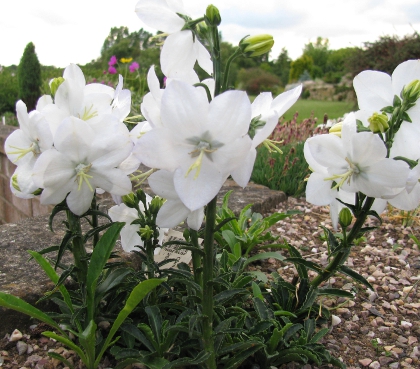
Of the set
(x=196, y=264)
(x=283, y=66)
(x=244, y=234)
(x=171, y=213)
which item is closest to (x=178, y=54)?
(x=171, y=213)

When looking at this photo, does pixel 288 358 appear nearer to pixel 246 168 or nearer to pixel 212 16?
pixel 246 168

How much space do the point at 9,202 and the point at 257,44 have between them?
484 centimetres

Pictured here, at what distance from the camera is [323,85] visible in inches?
926

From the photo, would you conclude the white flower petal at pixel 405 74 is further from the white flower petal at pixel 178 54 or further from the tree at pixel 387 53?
the tree at pixel 387 53

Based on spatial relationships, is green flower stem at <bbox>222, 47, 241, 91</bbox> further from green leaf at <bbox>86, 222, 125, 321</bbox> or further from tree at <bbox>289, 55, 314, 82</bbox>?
tree at <bbox>289, 55, 314, 82</bbox>

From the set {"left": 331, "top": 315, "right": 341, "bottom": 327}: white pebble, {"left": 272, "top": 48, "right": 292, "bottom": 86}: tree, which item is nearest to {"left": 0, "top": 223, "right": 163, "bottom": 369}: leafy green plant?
{"left": 331, "top": 315, "right": 341, "bottom": 327}: white pebble

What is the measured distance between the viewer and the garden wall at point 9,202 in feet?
14.5

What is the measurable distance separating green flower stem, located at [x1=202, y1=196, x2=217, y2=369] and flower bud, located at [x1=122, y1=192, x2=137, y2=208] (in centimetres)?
32

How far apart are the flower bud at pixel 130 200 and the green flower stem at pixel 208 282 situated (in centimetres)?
32

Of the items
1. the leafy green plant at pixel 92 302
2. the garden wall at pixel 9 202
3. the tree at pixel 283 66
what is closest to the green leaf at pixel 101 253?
the leafy green plant at pixel 92 302

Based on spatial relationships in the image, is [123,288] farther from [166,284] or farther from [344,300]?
[344,300]

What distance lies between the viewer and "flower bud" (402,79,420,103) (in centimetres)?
109

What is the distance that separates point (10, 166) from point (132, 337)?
173 inches

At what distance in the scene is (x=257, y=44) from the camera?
982 mm
